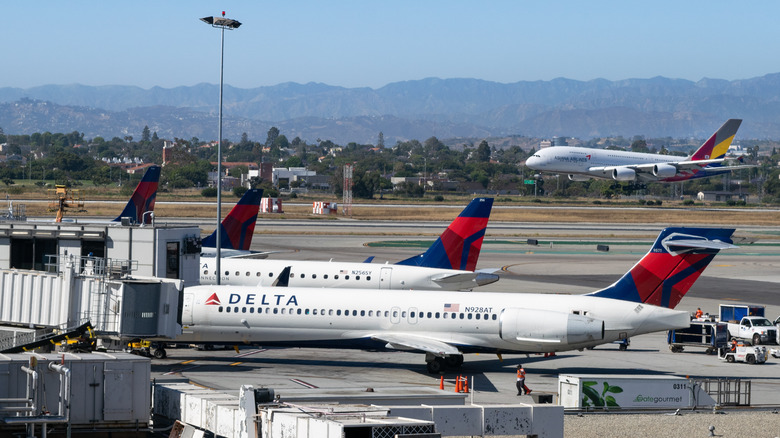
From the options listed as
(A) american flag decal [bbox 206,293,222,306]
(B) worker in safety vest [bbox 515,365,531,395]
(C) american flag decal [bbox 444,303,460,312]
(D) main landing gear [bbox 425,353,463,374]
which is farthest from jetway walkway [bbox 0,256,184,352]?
(B) worker in safety vest [bbox 515,365,531,395]

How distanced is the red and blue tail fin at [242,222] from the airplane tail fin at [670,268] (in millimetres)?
23536

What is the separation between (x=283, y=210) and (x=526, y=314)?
114410 mm

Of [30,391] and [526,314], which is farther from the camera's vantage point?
[526,314]

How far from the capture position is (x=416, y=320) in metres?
39.1

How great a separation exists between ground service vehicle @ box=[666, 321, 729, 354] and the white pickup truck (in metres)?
3.59

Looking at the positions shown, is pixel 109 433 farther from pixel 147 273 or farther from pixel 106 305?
pixel 147 273

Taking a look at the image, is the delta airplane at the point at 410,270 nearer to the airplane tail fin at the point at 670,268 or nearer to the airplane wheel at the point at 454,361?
the airplane wheel at the point at 454,361

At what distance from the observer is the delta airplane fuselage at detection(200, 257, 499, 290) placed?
1980 inches

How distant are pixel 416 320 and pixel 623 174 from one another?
93.5m

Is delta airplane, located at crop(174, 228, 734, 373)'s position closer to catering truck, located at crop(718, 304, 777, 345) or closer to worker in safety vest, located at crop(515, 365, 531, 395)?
worker in safety vest, located at crop(515, 365, 531, 395)

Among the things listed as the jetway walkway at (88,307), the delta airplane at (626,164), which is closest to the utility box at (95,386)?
the jetway walkway at (88,307)

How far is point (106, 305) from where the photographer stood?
32750 mm

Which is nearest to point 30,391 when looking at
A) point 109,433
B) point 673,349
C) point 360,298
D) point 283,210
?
point 109,433

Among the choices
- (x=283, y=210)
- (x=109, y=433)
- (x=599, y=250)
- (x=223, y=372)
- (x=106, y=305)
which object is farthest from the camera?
(x=283, y=210)
